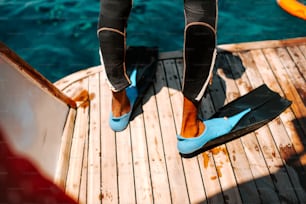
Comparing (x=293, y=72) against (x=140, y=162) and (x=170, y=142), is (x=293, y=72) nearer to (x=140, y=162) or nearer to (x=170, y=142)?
(x=170, y=142)

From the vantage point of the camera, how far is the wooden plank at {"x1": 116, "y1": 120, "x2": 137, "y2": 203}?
74.0 inches

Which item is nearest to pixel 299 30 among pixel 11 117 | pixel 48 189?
pixel 11 117

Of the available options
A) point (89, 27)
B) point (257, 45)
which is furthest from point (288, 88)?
point (89, 27)

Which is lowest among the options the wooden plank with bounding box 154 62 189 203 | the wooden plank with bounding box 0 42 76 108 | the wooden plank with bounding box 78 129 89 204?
the wooden plank with bounding box 78 129 89 204

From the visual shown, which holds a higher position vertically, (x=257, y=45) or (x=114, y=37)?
(x=114, y=37)

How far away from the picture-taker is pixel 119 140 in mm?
2148

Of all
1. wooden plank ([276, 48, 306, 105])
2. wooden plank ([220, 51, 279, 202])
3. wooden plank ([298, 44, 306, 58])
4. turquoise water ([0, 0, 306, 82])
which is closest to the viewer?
wooden plank ([220, 51, 279, 202])

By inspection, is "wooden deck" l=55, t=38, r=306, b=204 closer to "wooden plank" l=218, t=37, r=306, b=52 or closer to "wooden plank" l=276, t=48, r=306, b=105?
"wooden plank" l=276, t=48, r=306, b=105

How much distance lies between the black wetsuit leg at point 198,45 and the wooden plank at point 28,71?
847 mm

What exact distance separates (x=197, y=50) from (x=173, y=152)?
0.68 metres

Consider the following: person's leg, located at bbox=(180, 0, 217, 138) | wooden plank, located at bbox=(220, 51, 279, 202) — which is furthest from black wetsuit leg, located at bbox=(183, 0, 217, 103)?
wooden plank, located at bbox=(220, 51, 279, 202)

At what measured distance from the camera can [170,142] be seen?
2.13 m

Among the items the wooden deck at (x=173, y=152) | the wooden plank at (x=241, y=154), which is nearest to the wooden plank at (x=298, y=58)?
the wooden deck at (x=173, y=152)

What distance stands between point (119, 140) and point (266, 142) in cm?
90
